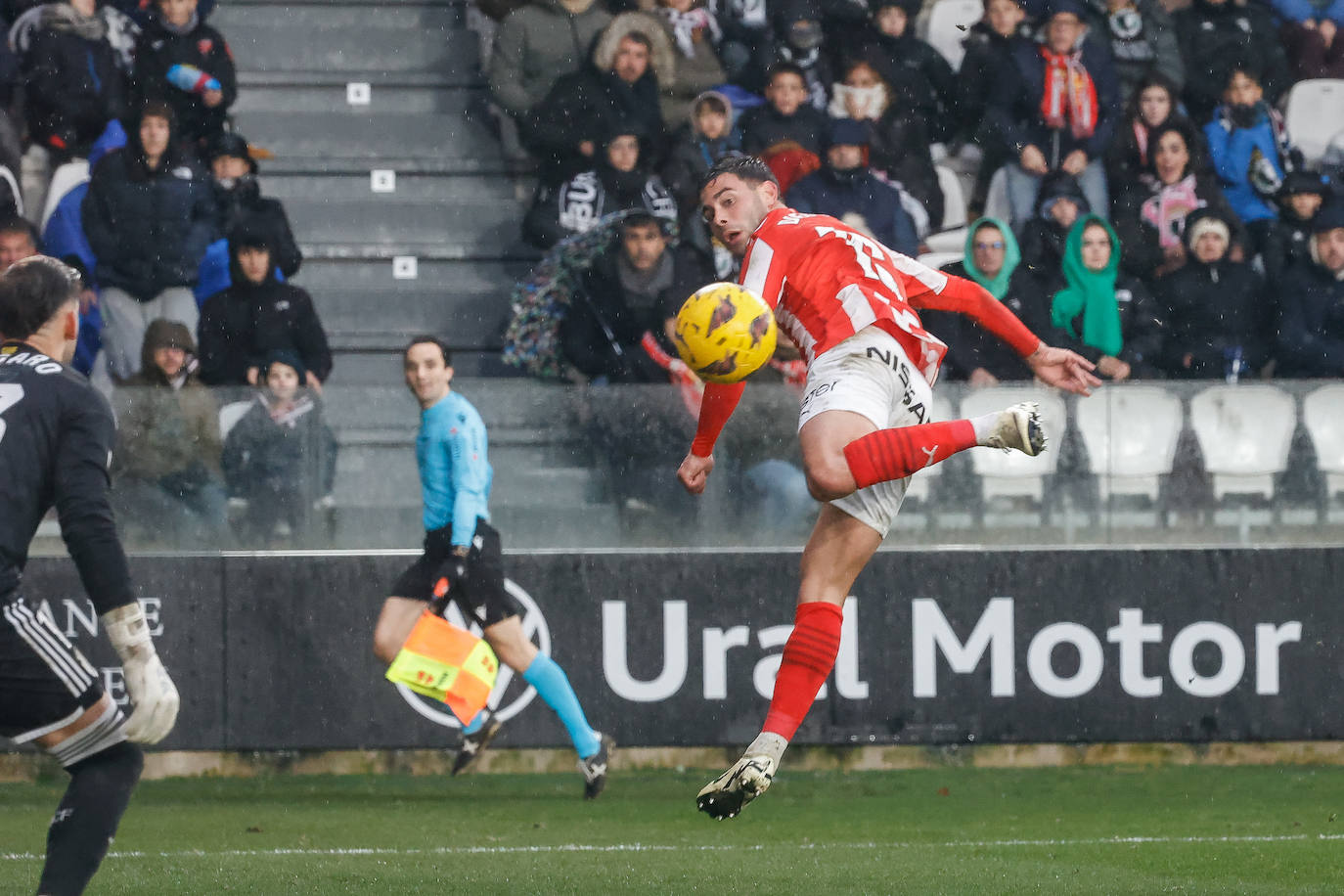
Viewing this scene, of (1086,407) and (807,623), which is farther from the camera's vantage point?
(1086,407)

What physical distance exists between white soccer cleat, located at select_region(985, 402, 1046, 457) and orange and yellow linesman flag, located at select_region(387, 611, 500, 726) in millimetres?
3367

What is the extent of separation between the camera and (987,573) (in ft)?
29.2

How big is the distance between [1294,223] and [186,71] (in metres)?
6.93

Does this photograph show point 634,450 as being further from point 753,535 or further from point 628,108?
point 628,108

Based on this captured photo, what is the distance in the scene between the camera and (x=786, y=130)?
36.7 ft

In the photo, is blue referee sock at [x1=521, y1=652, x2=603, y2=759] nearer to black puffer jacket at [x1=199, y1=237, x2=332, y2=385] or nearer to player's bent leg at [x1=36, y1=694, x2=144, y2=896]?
black puffer jacket at [x1=199, y1=237, x2=332, y2=385]

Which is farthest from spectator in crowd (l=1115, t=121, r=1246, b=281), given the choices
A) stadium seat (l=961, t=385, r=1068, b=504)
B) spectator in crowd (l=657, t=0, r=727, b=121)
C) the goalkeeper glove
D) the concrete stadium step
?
the goalkeeper glove

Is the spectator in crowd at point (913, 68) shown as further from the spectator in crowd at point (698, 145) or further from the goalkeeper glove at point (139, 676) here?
the goalkeeper glove at point (139, 676)

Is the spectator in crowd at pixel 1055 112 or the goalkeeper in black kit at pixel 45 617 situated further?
the spectator in crowd at pixel 1055 112

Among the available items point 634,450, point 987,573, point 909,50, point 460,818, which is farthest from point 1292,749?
point 909,50

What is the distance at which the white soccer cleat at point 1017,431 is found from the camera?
5312mm

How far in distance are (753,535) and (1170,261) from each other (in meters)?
3.55

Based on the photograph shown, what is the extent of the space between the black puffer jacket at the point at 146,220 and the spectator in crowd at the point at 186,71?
545 mm

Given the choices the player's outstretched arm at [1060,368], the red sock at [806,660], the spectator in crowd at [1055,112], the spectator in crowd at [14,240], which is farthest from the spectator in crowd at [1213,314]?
the spectator in crowd at [14,240]
